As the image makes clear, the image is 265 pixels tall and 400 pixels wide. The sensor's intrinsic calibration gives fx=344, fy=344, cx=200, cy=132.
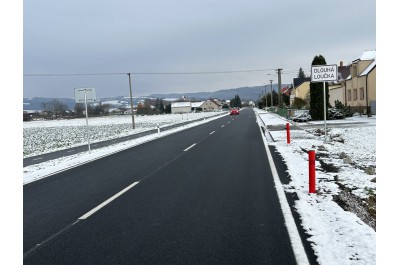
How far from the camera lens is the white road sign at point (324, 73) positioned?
15.6 m

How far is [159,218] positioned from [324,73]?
12.1m

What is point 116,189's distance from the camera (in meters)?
8.80

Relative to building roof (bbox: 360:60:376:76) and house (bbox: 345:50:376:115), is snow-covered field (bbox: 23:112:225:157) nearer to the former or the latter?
house (bbox: 345:50:376:115)

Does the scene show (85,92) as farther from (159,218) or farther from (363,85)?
(363,85)

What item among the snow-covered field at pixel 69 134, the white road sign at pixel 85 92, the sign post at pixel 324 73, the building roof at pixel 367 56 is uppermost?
the building roof at pixel 367 56

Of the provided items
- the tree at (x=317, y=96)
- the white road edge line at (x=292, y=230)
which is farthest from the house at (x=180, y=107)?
the white road edge line at (x=292, y=230)

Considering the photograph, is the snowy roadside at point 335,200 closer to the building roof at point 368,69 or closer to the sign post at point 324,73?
the sign post at point 324,73

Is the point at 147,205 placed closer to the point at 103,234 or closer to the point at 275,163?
the point at 103,234

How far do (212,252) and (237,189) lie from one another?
11.8ft

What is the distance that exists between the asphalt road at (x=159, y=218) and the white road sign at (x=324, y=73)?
634 centimetres

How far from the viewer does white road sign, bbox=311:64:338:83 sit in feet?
51.1

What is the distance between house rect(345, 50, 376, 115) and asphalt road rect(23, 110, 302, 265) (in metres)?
28.5
